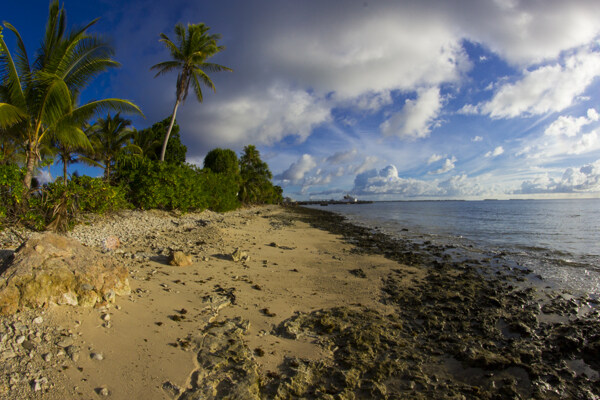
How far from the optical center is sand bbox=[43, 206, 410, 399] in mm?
2779

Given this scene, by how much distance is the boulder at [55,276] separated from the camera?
3215 mm

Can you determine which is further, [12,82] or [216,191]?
[216,191]

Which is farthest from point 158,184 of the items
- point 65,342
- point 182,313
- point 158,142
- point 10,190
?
point 158,142

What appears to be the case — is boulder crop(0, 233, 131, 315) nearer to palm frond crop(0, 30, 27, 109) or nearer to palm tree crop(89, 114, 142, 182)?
palm frond crop(0, 30, 27, 109)

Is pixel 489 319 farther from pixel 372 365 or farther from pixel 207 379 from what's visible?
pixel 207 379

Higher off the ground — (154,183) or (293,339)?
(154,183)

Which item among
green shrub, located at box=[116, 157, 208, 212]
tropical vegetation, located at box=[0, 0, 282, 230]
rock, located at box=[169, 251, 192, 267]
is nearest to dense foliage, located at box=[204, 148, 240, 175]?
tropical vegetation, located at box=[0, 0, 282, 230]

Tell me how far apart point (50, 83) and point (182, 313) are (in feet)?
34.0

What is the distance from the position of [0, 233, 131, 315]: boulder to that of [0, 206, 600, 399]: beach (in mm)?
152

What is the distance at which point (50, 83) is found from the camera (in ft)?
30.8

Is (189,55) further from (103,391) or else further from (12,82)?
(103,391)

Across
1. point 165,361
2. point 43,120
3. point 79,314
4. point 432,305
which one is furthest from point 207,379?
point 43,120

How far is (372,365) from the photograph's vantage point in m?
3.49

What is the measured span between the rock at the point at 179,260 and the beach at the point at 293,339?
5.3 inches
